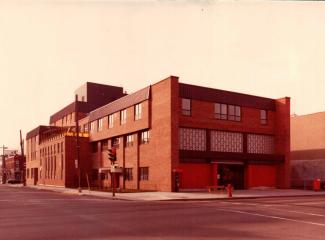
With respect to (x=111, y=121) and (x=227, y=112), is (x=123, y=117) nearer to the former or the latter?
(x=111, y=121)

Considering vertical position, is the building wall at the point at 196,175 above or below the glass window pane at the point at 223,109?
below

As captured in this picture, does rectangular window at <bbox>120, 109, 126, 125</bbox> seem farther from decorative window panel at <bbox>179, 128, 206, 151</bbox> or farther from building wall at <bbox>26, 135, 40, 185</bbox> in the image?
building wall at <bbox>26, 135, 40, 185</bbox>

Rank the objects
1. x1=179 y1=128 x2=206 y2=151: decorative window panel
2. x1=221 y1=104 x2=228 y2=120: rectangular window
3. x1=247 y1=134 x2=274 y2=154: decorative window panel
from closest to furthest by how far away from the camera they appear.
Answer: x1=179 y1=128 x2=206 y2=151: decorative window panel
x1=221 y1=104 x2=228 y2=120: rectangular window
x1=247 y1=134 x2=274 y2=154: decorative window panel

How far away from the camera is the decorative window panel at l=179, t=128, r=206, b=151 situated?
4134 centimetres

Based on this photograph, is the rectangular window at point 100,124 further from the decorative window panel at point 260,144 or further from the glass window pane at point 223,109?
the decorative window panel at point 260,144

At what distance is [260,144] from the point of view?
47250mm

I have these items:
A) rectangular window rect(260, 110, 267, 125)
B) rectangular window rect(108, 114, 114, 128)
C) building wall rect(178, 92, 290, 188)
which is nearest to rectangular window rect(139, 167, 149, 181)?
building wall rect(178, 92, 290, 188)

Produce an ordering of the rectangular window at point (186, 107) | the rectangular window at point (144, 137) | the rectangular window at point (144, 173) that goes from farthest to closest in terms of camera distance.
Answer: the rectangular window at point (144, 137), the rectangular window at point (144, 173), the rectangular window at point (186, 107)

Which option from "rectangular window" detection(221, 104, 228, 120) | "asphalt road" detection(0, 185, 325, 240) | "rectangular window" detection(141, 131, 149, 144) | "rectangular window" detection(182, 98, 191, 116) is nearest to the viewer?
"asphalt road" detection(0, 185, 325, 240)

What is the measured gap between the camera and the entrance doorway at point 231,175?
4419cm

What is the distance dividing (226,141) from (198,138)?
3699mm

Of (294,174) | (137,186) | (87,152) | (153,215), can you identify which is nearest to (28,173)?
(87,152)

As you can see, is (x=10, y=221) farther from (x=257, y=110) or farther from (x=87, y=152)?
(x=87, y=152)

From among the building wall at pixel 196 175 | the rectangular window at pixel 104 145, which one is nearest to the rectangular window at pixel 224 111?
the building wall at pixel 196 175
